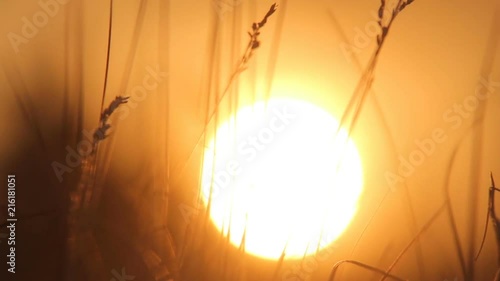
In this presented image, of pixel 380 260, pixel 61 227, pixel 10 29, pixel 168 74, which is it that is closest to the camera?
pixel 61 227

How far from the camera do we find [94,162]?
1.21 meters

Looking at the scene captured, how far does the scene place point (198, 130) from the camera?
1550 millimetres

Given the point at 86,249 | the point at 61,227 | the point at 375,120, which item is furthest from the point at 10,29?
the point at 375,120

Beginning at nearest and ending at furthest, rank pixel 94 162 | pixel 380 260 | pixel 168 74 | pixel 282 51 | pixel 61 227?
pixel 94 162 → pixel 61 227 → pixel 380 260 → pixel 168 74 → pixel 282 51

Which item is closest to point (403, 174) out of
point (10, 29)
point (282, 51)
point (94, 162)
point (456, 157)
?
point (456, 157)

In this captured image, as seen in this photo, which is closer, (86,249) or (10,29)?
(86,249)

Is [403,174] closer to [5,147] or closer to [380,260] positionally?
[380,260]

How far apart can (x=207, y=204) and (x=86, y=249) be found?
0.97 feet

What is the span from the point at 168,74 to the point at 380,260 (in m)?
0.79

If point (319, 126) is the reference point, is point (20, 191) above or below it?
below

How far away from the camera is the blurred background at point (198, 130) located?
4.26ft

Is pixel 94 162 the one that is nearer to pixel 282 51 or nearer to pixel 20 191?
pixel 20 191

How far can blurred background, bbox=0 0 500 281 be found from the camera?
1300 millimetres

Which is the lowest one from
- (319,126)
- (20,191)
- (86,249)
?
(86,249)
